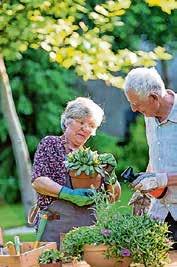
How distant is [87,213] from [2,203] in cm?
803

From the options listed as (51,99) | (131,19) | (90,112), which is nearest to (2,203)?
(51,99)

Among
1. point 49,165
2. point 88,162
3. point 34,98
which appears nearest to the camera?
point 88,162

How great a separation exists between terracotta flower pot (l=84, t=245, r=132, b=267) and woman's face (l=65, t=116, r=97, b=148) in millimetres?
A: 1157

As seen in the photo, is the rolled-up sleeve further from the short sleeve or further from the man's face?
the man's face

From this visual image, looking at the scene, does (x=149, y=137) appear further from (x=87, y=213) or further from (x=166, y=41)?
(x=166, y=41)

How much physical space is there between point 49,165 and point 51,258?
100 centimetres

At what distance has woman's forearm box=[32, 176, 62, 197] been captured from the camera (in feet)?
13.2

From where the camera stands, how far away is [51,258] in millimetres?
3271

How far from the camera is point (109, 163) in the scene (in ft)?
12.2

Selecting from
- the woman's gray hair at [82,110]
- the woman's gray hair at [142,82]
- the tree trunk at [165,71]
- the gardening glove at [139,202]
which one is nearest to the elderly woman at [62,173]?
the woman's gray hair at [82,110]

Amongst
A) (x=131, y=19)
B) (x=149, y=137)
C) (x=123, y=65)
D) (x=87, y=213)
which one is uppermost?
(x=149, y=137)

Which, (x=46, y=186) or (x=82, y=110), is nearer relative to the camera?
(x=46, y=186)

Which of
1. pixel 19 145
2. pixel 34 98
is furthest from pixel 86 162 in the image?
pixel 34 98

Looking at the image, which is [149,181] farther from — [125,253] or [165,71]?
[165,71]
